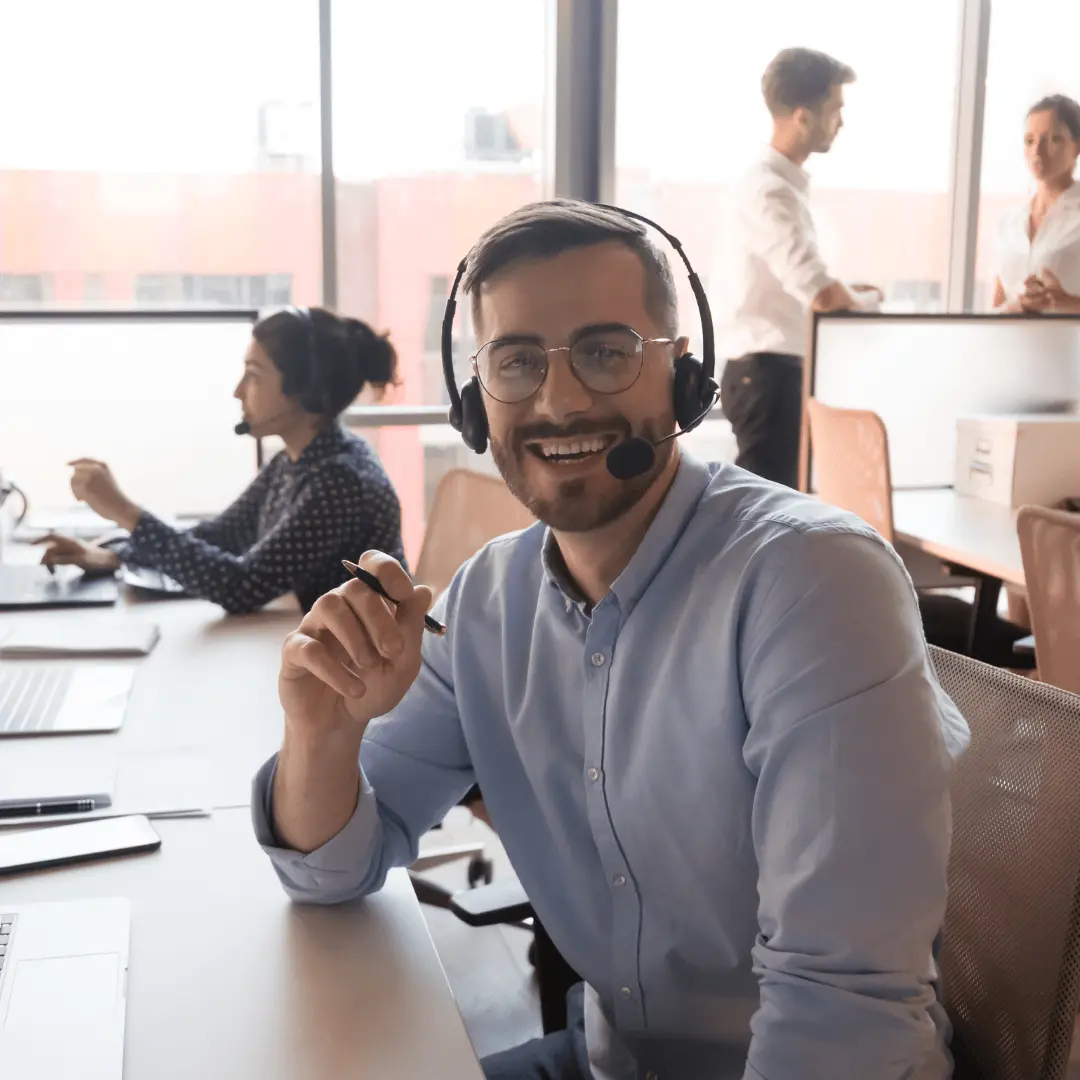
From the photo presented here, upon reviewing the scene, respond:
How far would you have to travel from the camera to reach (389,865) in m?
1.05

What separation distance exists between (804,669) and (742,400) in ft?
9.19

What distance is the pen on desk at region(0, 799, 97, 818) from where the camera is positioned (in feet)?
3.85

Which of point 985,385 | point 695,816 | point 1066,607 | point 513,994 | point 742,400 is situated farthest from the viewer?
point 742,400

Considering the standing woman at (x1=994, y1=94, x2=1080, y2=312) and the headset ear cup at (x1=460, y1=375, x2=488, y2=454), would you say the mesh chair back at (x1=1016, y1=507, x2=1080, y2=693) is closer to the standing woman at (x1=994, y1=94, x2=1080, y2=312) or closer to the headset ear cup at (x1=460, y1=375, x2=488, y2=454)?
the headset ear cup at (x1=460, y1=375, x2=488, y2=454)

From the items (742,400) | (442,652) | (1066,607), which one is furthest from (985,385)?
(442,652)

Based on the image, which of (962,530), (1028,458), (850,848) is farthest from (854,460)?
(850,848)

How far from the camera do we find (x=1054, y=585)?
1936 mm

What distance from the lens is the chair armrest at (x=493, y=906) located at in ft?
4.08

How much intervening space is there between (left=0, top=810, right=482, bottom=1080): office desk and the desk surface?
65.5 inches

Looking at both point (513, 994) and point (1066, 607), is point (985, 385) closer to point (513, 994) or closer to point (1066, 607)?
point (1066, 607)

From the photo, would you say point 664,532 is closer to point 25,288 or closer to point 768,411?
point 768,411

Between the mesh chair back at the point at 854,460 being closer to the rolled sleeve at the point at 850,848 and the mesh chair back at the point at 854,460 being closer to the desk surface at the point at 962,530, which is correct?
the desk surface at the point at 962,530

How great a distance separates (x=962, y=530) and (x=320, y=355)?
1.47 metres

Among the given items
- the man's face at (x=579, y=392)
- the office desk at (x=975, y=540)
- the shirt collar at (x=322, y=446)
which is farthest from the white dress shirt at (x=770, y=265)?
the man's face at (x=579, y=392)
